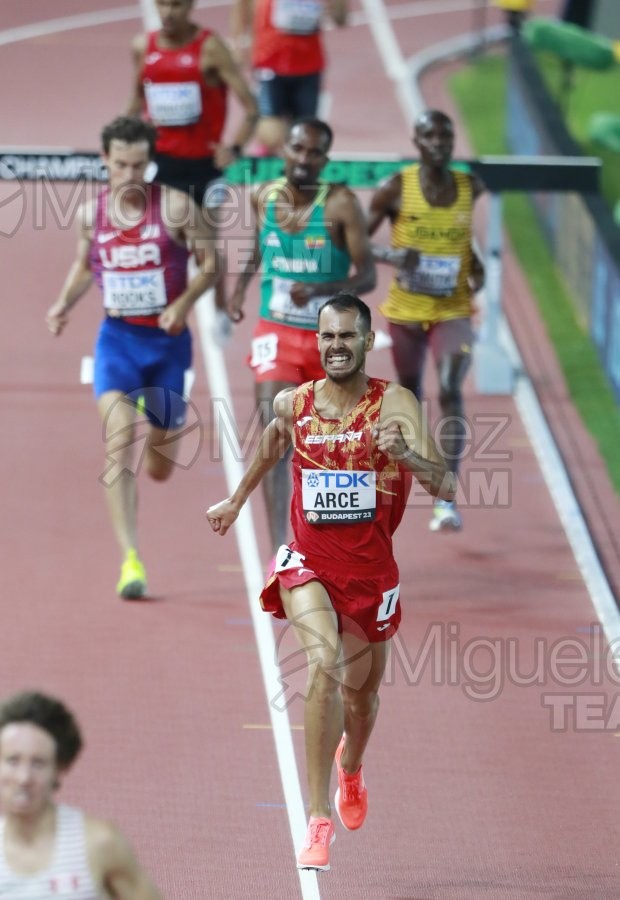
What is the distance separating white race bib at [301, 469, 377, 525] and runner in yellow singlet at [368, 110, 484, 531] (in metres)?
3.45

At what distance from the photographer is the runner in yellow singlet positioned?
10.0m

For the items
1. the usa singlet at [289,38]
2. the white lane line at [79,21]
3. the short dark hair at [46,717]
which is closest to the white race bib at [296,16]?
the usa singlet at [289,38]

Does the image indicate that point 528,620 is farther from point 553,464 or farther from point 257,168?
point 257,168

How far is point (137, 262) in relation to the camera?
938 centimetres

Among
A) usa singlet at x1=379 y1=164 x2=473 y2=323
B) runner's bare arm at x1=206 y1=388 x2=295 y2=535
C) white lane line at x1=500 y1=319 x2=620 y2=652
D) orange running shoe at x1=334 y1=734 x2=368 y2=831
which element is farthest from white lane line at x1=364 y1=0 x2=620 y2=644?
runner's bare arm at x1=206 y1=388 x2=295 y2=535

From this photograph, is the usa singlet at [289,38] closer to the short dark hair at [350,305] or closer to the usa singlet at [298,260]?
the usa singlet at [298,260]

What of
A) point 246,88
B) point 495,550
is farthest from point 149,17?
point 495,550

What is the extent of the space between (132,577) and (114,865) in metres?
5.03

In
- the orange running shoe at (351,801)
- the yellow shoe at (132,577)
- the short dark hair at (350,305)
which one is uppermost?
the short dark hair at (350,305)

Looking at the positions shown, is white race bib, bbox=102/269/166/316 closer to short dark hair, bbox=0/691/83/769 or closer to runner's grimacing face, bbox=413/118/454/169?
runner's grimacing face, bbox=413/118/454/169

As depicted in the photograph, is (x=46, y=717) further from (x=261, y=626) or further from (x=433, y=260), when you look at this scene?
(x=433, y=260)

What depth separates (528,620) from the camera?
31.1 feet

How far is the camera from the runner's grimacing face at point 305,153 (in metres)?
8.97

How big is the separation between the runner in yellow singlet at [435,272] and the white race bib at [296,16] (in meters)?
5.79
